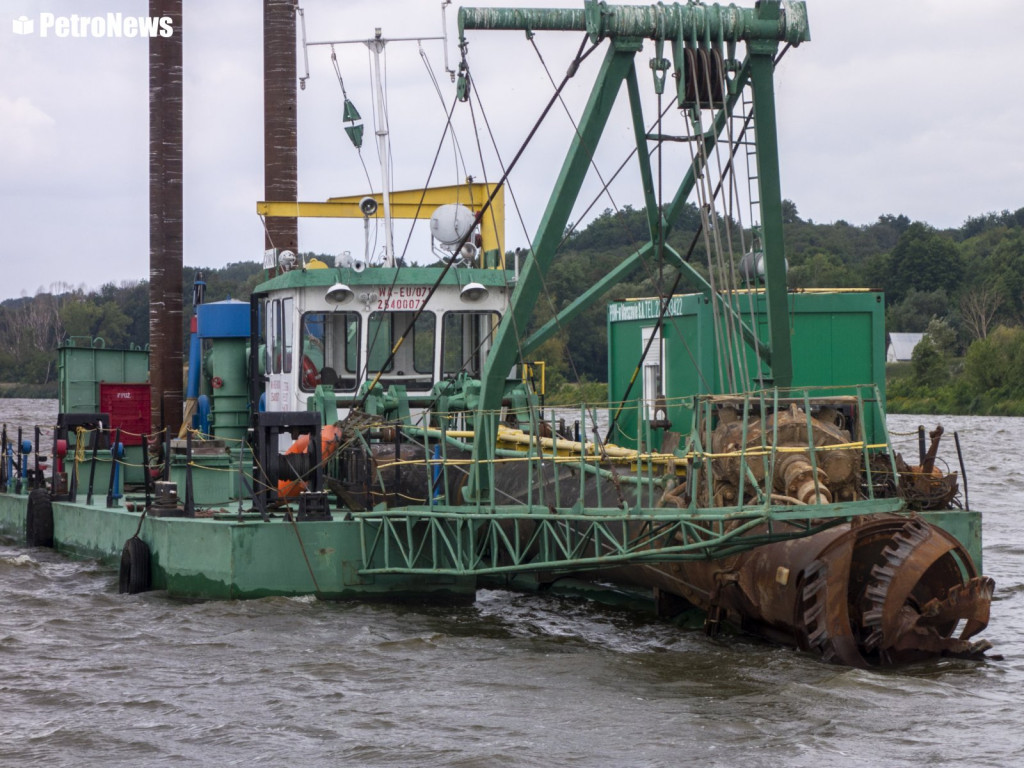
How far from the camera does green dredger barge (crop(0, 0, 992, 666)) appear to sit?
1075 centimetres

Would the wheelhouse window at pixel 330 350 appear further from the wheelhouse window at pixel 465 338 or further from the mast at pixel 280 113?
the mast at pixel 280 113

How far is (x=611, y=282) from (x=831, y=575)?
14.9 ft

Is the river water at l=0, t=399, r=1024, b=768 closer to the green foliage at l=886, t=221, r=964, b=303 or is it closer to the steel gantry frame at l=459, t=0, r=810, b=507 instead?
the steel gantry frame at l=459, t=0, r=810, b=507

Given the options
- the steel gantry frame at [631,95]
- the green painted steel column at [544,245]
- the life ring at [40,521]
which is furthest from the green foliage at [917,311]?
the green painted steel column at [544,245]

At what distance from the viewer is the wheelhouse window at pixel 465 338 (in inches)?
670

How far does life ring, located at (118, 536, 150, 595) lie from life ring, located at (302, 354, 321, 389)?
2.97 m

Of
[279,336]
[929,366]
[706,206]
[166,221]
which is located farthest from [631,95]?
[929,366]

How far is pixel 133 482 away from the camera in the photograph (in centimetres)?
1933

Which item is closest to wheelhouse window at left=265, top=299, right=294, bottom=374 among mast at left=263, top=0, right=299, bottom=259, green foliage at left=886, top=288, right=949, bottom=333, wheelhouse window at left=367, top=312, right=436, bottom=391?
wheelhouse window at left=367, top=312, right=436, bottom=391

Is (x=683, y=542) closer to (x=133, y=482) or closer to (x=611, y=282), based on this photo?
(x=611, y=282)

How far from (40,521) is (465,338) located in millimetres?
6035

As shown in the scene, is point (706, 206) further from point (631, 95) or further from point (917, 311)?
point (917, 311)

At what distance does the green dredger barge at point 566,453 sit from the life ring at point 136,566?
0.03m

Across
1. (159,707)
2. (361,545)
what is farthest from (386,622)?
(159,707)
